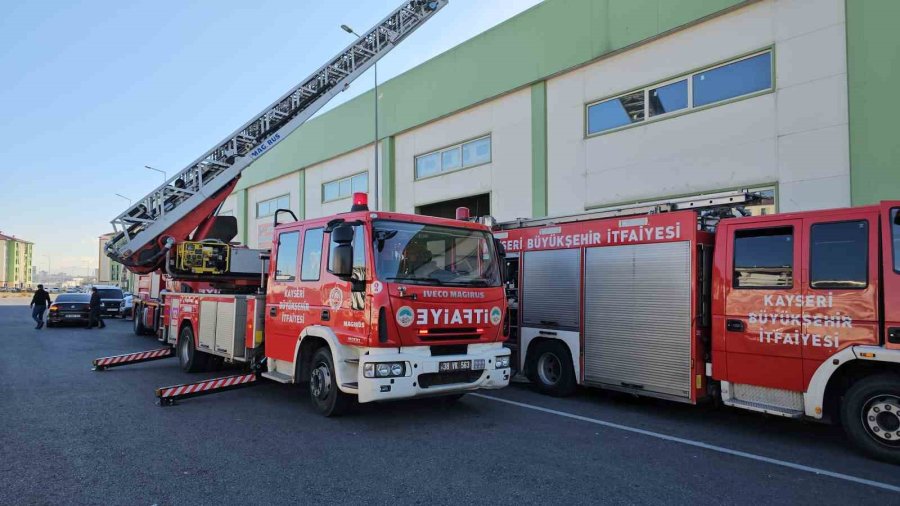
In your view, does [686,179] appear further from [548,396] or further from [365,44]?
[365,44]

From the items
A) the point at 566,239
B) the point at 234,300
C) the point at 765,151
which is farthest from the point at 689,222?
the point at 234,300

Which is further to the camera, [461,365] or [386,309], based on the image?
[461,365]

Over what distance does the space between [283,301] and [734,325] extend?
5760 millimetres

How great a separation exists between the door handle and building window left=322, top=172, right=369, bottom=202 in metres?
18.3

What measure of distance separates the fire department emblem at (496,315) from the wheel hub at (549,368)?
196cm

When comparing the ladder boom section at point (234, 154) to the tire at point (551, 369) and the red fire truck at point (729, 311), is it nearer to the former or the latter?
the red fire truck at point (729, 311)

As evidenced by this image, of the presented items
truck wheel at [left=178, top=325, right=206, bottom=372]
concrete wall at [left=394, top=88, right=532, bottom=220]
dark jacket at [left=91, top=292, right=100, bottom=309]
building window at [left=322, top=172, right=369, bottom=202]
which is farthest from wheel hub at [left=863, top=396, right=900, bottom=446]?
dark jacket at [left=91, top=292, right=100, bottom=309]

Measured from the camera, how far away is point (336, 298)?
22.1 feet

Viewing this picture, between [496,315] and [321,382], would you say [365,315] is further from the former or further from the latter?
[496,315]

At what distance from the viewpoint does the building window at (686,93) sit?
11727 millimetres

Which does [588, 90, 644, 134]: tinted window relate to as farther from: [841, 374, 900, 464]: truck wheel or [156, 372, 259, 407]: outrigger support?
[156, 372, 259, 407]: outrigger support

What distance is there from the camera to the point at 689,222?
22.6 ft

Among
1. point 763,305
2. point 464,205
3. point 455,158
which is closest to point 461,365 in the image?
point 763,305

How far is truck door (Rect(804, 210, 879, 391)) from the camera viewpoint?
549 cm
